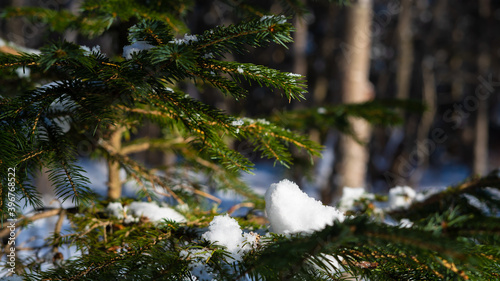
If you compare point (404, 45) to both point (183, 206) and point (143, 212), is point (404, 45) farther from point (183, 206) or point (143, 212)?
point (143, 212)

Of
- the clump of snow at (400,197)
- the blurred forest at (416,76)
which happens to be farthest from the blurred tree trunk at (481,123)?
the clump of snow at (400,197)

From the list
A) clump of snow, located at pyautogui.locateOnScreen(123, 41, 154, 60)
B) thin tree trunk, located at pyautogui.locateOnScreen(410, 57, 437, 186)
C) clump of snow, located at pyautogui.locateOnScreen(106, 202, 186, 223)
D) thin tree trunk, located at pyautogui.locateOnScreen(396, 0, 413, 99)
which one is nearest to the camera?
clump of snow, located at pyautogui.locateOnScreen(123, 41, 154, 60)

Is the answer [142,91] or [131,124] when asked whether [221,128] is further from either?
[131,124]

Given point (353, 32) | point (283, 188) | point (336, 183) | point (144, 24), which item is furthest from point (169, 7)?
point (336, 183)

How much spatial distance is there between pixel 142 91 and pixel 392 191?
47.5 inches

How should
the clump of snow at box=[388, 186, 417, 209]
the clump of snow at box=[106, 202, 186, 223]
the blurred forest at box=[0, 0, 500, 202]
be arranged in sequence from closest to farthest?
the clump of snow at box=[106, 202, 186, 223] < the clump of snow at box=[388, 186, 417, 209] < the blurred forest at box=[0, 0, 500, 202]

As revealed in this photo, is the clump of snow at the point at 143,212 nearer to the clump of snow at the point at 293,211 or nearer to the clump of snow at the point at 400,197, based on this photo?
the clump of snow at the point at 293,211

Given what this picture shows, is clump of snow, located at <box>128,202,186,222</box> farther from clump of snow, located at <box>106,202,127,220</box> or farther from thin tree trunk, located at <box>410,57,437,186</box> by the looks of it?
thin tree trunk, located at <box>410,57,437,186</box>

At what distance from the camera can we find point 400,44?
10281mm

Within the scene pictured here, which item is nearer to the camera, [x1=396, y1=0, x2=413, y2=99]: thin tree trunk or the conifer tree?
the conifer tree

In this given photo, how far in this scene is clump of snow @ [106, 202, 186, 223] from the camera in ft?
3.35

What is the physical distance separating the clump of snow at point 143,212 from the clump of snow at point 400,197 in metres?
0.96

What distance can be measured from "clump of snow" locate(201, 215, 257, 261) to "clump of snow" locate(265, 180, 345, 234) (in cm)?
7

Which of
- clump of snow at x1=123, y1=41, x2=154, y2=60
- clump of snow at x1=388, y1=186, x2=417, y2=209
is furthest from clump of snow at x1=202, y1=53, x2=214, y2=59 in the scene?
clump of snow at x1=388, y1=186, x2=417, y2=209
